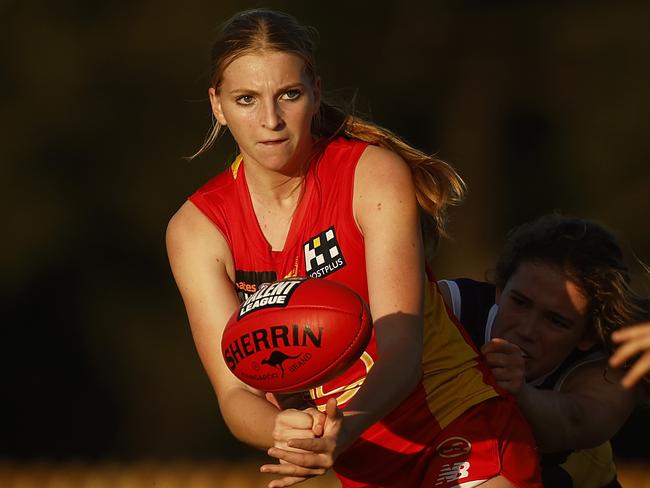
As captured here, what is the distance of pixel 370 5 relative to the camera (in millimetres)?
15523

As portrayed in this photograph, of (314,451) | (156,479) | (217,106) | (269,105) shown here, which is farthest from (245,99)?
(156,479)

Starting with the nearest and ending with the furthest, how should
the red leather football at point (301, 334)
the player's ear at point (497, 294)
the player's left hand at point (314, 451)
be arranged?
1. the player's left hand at point (314, 451)
2. the red leather football at point (301, 334)
3. the player's ear at point (497, 294)

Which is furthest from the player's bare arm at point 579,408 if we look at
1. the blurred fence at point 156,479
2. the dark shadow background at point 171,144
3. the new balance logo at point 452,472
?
the dark shadow background at point 171,144

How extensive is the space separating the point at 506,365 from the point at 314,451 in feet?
3.22

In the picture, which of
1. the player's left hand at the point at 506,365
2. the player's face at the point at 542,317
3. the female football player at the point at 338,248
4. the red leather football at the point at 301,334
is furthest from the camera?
the player's face at the point at 542,317

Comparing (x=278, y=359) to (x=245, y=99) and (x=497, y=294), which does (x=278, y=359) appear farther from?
(x=497, y=294)

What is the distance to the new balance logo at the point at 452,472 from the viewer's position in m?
4.09

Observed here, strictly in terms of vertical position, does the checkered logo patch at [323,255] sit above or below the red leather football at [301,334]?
above

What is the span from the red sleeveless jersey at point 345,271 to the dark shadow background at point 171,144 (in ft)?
32.8

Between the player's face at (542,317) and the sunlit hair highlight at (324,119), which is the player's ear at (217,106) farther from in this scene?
the player's face at (542,317)

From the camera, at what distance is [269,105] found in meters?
4.00

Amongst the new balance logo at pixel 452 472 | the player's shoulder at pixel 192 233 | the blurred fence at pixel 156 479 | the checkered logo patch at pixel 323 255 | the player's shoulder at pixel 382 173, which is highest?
the player's shoulder at pixel 382 173

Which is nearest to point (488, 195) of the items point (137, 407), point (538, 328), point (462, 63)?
point (462, 63)

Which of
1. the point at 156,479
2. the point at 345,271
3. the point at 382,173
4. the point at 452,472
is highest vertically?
the point at 382,173
